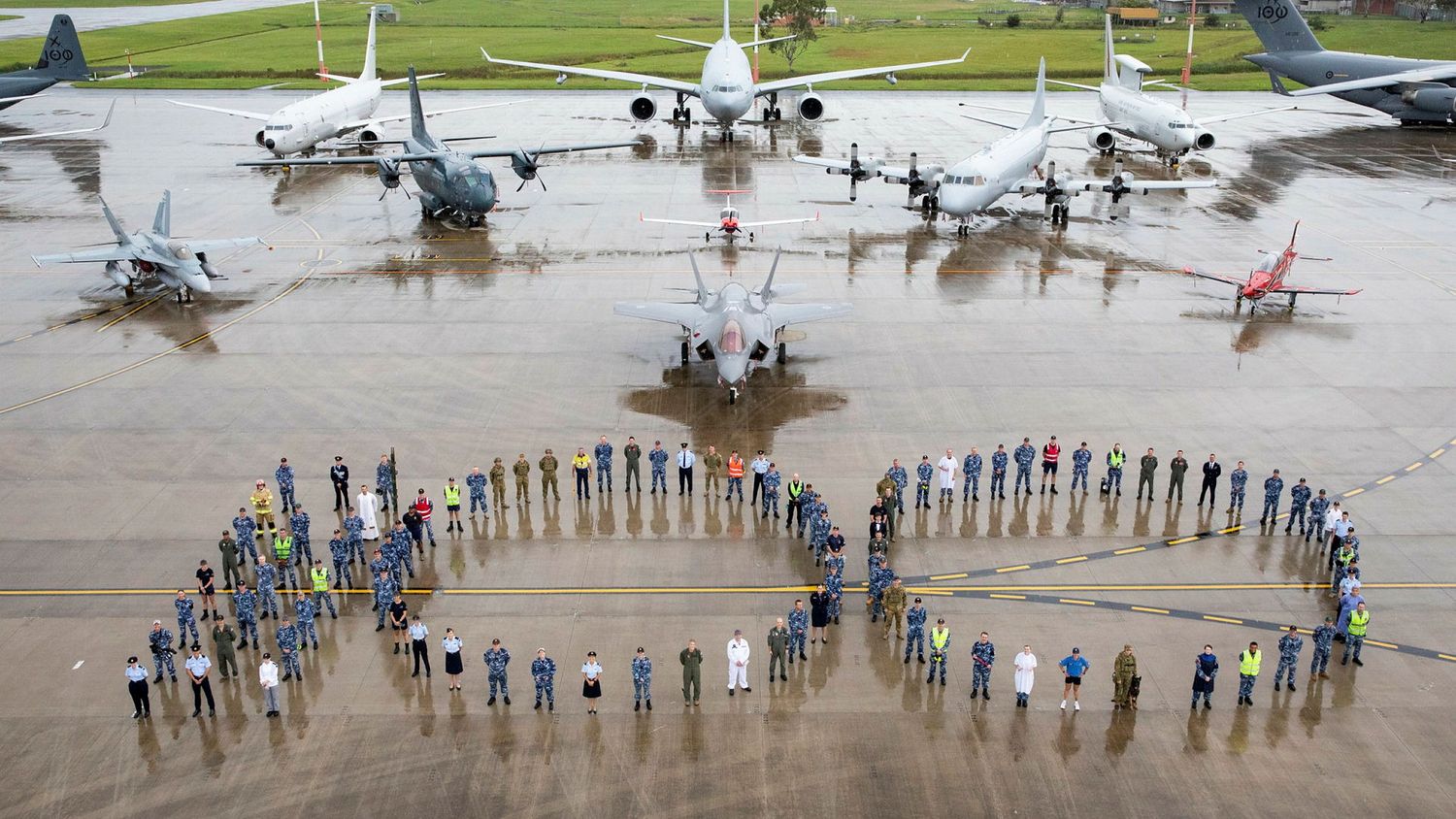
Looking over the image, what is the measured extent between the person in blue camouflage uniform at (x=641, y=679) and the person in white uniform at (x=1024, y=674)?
19.0 ft

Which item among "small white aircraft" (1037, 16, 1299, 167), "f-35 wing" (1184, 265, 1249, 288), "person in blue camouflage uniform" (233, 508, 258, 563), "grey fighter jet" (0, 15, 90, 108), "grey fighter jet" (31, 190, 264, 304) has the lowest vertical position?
"person in blue camouflage uniform" (233, 508, 258, 563)

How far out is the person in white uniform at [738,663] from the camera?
18.0 m

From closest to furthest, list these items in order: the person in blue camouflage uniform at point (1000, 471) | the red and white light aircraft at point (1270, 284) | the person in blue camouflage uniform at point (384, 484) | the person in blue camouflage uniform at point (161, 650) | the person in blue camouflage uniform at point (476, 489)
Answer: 1. the person in blue camouflage uniform at point (161, 650)
2. the person in blue camouflage uniform at point (476, 489)
3. the person in blue camouflage uniform at point (384, 484)
4. the person in blue camouflage uniform at point (1000, 471)
5. the red and white light aircraft at point (1270, 284)

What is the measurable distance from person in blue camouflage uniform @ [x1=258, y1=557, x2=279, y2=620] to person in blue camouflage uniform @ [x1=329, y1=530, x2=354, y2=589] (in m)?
1.16

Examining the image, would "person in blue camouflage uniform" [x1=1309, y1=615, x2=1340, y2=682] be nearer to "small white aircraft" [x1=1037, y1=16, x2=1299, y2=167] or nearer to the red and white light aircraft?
the red and white light aircraft

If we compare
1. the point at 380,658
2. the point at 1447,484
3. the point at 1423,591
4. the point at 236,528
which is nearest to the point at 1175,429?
the point at 1447,484

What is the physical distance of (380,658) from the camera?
19.2 meters

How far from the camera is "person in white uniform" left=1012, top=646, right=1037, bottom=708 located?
17531 mm

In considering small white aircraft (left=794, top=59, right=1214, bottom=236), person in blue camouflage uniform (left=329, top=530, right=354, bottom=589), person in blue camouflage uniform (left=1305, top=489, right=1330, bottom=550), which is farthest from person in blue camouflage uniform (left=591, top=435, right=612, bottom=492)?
small white aircraft (left=794, top=59, right=1214, bottom=236)

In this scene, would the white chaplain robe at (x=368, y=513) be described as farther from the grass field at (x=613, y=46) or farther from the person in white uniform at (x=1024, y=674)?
the grass field at (x=613, y=46)

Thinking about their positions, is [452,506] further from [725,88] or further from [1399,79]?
[1399,79]

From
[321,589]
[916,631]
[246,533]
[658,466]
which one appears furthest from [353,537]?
[916,631]

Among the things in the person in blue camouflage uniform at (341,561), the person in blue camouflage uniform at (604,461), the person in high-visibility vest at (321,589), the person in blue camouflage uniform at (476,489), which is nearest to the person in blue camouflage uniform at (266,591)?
the person in high-visibility vest at (321,589)

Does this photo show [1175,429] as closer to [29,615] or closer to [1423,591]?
[1423,591]
